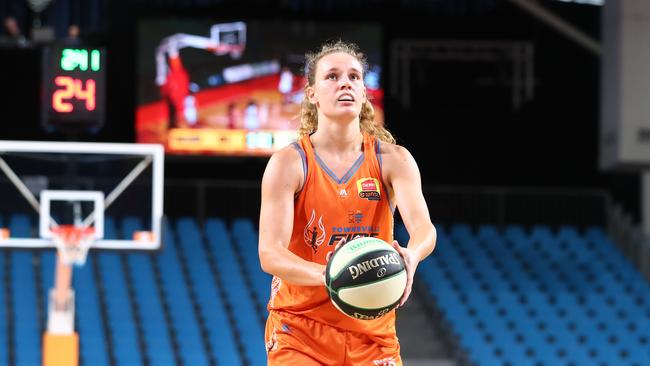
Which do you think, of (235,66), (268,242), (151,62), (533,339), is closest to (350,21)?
(235,66)

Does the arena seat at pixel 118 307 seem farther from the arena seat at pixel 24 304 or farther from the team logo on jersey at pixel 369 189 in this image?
the team logo on jersey at pixel 369 189

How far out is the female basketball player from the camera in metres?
4.84

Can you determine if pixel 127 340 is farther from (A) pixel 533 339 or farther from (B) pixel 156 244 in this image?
(A) pixel 533 339

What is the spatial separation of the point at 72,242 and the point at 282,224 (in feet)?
24.1

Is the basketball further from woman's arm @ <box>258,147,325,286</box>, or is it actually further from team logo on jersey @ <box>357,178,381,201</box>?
team logo on jersey @ <box>357,178,381,201</box>

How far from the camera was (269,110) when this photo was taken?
63.2ft

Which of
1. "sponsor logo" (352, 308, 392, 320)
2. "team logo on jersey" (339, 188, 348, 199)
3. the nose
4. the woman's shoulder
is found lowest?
"sponsor logo" (352, 308, 392, 320)

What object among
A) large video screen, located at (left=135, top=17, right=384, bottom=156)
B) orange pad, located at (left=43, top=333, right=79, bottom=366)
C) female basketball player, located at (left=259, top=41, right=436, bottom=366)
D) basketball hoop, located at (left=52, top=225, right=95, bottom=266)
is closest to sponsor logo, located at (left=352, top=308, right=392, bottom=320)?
female basketball player, located at (left=259, top=41, right=436, bottom=366)

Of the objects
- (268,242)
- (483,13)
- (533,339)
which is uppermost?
(483,13)

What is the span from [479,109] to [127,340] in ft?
26.3

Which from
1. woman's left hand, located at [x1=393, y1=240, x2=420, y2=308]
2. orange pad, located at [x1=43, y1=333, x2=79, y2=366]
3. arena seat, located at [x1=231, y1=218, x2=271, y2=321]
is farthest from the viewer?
arena seat, located at [x1=231, y1=218, x2=271, y2=321]

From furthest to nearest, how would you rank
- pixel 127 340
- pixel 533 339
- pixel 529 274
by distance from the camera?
1. pixel 529 274
2. pixel 533 339
3. pixel 127 340

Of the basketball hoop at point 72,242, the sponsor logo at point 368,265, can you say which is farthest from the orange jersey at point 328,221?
the basketball hoop at point 72,242

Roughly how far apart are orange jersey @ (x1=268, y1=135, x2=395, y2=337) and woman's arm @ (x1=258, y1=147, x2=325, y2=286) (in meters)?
0.07
